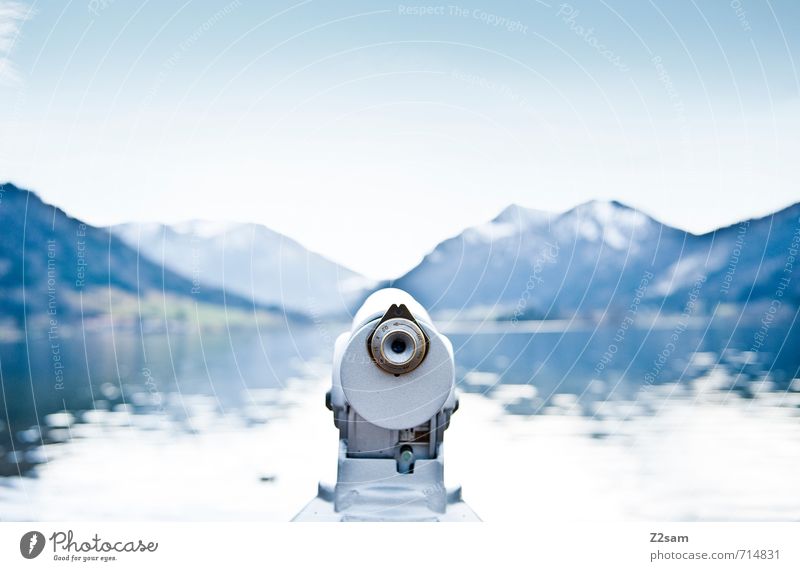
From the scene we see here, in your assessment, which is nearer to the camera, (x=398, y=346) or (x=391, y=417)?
(x=398, y=346)

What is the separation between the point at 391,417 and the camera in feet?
17.3

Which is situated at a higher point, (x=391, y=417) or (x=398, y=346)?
(x=398, y=346)

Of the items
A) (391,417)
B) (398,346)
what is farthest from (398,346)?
(391,417)

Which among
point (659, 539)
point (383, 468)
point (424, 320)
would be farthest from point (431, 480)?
point (659, 539)

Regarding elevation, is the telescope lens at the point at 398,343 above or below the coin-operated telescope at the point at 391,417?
above

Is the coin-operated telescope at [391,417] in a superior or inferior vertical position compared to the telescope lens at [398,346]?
inferior

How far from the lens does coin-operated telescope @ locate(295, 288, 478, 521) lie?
5152 mm

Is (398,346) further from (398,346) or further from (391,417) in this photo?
(391,417)

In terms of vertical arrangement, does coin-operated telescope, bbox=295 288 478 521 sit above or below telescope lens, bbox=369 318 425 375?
below

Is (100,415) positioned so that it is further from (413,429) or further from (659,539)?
(659,539)

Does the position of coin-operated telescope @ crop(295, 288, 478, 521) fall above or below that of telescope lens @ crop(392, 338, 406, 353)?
below

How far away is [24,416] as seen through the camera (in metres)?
7.68

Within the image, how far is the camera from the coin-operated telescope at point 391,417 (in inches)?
203

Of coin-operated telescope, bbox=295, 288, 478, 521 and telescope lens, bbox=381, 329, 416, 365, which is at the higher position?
telescope lens, bbox=381, 329, 416, 365
